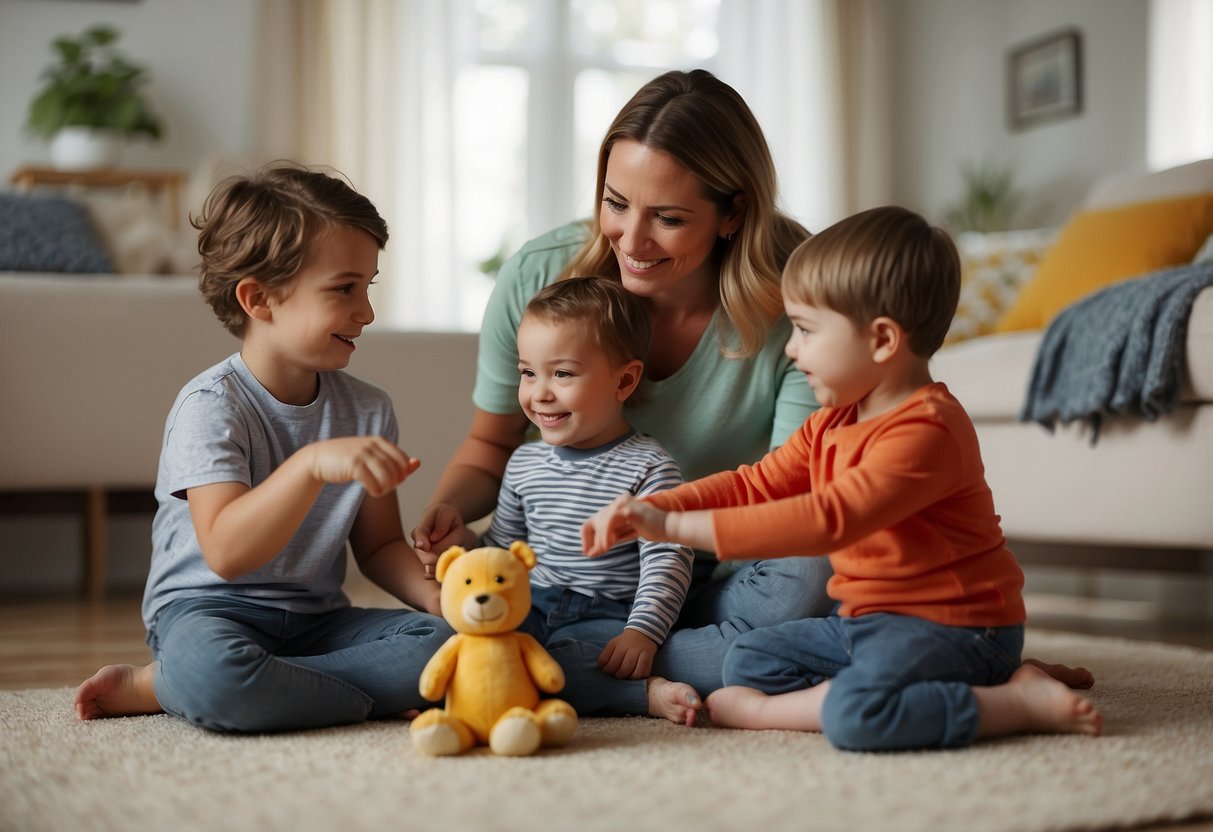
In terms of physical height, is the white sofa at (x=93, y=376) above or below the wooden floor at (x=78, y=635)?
above

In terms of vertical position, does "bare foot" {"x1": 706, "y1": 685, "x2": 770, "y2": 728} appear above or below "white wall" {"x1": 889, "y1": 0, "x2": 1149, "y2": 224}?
below

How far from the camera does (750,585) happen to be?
146cm

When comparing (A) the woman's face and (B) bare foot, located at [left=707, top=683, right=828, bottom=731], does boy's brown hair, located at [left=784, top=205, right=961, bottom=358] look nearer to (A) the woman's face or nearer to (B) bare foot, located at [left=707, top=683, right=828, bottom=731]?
(A) the woman's face

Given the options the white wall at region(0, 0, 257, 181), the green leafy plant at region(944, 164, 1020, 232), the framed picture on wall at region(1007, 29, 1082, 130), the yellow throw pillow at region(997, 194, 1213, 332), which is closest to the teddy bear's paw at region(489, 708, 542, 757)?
the yellow throw pillow at region(997, 194, 1213, 332)

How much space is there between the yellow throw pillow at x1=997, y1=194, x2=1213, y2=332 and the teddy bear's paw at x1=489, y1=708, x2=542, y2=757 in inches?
75.0

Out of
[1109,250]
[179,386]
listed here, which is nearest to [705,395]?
[179,386]

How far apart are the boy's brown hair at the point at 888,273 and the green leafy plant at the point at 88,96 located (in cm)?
389

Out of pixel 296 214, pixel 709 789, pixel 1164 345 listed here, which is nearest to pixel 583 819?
pixel 709 789

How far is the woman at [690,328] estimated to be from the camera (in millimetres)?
1425

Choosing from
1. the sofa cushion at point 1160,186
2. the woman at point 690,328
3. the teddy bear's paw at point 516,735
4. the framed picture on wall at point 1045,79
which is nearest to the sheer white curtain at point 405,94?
the framed picture on wall at point 1045,79

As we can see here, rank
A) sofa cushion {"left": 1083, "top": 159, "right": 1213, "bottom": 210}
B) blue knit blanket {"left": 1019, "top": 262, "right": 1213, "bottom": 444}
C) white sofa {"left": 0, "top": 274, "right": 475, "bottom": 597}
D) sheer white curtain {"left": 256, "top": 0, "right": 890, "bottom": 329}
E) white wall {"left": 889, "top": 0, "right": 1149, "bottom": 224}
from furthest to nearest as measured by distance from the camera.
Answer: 1. sheer white curtain {"left": 256, "top": 0, "right": 890, "bottom": 329}
2. white wall {"left": 889, "top": 0, "right": 1149, "bottom": 224}
3. sofa cushion {"left": 1083, "top": 159, "right": 1213, "bottom": 210}
4. white sofa {"left": 0, "top": 274, "right": 475, "bottom": 597}
5. blue knit blanket {"left": 1019, "top": 262, "right": 1213, "bottom": 444}

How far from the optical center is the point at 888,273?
1.22 meters

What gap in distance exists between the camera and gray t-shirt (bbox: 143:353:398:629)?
1315mm

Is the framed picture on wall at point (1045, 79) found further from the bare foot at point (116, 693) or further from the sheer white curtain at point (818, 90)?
the bare foot at point (116, 693)
